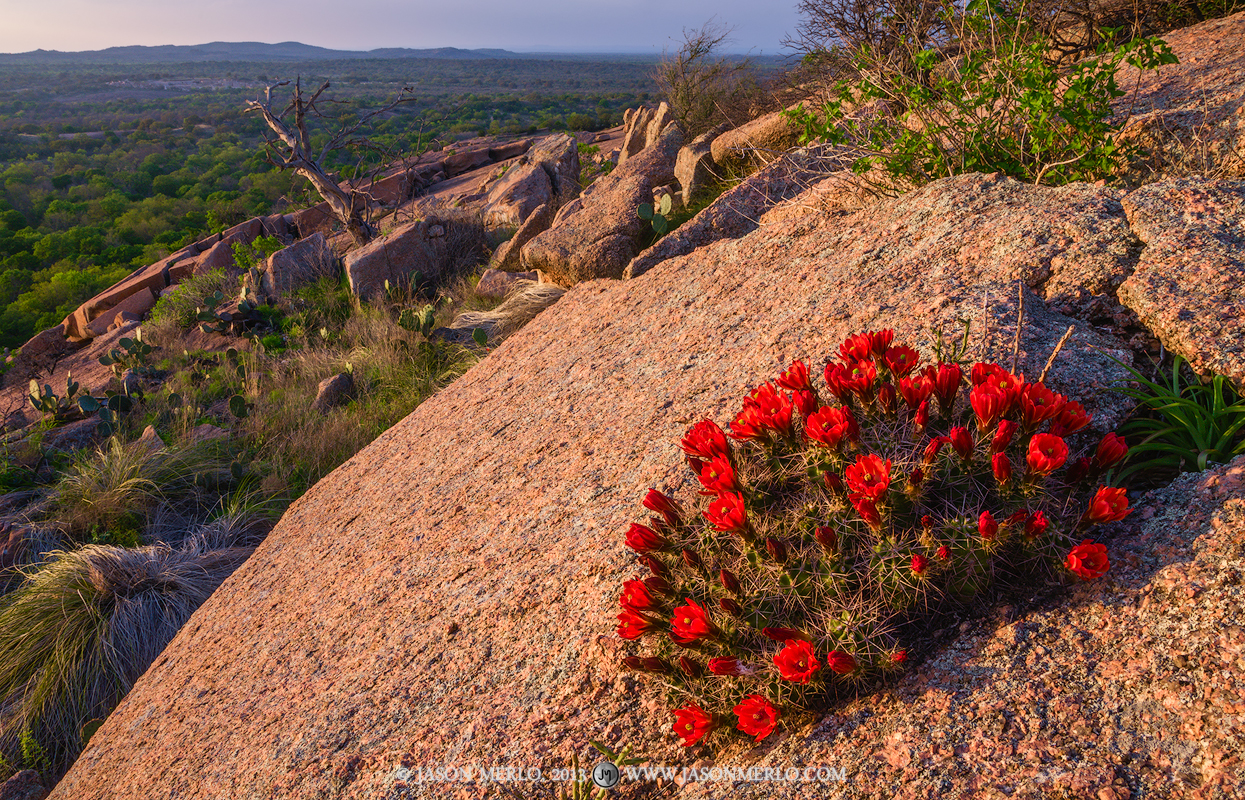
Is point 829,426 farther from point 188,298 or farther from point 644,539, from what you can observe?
point 188,298

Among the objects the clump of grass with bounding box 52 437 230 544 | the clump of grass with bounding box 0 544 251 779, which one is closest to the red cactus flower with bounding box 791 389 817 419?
the clump of grass with bounding box 0 544 251 779

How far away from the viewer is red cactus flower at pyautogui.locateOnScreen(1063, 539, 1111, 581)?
159 cm

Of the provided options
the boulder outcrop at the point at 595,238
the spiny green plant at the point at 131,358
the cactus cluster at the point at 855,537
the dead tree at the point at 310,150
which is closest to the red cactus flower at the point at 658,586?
the cactus cluster at the point at 855,537

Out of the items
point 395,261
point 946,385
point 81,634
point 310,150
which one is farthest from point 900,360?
point 310,150

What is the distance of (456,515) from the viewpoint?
11.0 ft

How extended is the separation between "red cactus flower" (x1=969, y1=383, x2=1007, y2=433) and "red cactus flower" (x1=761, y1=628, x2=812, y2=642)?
2.51 feet

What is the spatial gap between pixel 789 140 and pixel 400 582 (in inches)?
239

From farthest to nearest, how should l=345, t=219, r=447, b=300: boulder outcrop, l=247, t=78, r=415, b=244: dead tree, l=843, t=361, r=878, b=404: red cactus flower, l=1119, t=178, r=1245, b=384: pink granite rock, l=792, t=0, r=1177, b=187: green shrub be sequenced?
l=247, t=78, r=415, b=244: dead tree
l=345, t=219, r=447, b=300: boulder outcrop
l=792, t=0, r=1177, b=187: green shrub
l=1119, t=178, r=1245, b=384: pink granite rock
l=843, t=361, r=878, b=404: red cactus flower

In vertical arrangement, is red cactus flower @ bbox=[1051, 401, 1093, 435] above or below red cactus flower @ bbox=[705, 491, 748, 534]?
above

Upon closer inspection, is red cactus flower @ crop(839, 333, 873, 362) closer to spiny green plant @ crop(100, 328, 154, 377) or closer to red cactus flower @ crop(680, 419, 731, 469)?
red cactus flower @ crop(680, 419, 731, 469)

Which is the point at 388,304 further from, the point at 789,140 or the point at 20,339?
the point at 20,339

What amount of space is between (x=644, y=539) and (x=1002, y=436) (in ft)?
3.40

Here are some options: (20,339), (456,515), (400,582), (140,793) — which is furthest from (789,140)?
(20,339)

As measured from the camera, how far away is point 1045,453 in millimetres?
1727
